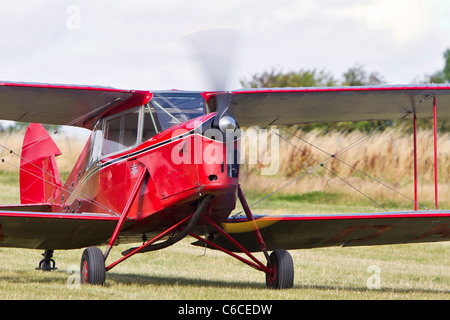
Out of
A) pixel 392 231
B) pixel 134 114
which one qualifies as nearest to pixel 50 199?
pixel 134 114

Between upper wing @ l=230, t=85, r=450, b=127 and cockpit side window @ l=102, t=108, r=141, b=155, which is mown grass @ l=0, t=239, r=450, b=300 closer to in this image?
cockpit side window @ l=102, t=108, r=141, b=155

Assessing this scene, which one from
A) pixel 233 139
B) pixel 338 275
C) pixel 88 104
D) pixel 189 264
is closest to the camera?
pixel 233 139

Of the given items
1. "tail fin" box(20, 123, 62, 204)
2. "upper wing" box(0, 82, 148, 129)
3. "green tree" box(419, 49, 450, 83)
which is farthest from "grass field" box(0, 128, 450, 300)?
"green tree" box(419, 49, 450, 83)

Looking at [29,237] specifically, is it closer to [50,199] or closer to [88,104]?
[88,104]

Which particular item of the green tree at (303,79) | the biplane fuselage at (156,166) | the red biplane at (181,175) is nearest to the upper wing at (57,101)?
the red biplane at (181,175)

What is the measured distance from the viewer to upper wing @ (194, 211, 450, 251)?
915 cm

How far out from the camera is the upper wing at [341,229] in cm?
915

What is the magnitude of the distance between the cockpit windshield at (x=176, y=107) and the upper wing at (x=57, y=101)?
24cm

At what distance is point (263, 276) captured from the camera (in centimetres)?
1212

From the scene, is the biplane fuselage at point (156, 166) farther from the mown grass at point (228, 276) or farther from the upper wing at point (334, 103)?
the upper wing at point (334, 103)

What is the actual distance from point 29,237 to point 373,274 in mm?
6483

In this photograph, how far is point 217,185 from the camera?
24.8ft

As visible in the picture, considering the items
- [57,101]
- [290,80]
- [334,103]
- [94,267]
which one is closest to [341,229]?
[334,103]

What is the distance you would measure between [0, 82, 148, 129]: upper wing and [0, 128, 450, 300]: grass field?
236 cm
